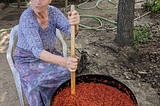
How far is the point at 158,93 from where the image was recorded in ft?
7.67

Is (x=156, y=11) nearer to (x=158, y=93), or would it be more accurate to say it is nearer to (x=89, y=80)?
(x=158, y=93)

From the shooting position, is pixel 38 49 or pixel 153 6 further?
pixel 153 6

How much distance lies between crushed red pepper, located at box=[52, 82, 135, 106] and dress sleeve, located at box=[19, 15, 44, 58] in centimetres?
50

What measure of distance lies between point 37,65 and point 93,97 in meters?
0.83

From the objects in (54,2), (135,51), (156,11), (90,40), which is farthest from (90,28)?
(54,2)

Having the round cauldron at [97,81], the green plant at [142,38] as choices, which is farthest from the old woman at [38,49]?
the green plant at [142,38]

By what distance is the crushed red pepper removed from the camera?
52.4 inches

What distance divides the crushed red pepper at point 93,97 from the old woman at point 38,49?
1.14ft

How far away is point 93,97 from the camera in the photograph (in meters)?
1.40

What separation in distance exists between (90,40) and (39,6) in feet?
8.48

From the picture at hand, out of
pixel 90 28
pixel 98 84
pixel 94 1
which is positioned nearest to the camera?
pixel 98 84

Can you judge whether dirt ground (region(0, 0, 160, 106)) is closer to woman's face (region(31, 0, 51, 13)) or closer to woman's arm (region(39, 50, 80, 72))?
woman's arm (region(39, 50, 80, 72))

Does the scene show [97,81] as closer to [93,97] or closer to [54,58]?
[93,97]

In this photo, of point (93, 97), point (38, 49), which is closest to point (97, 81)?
point (93, 97)
